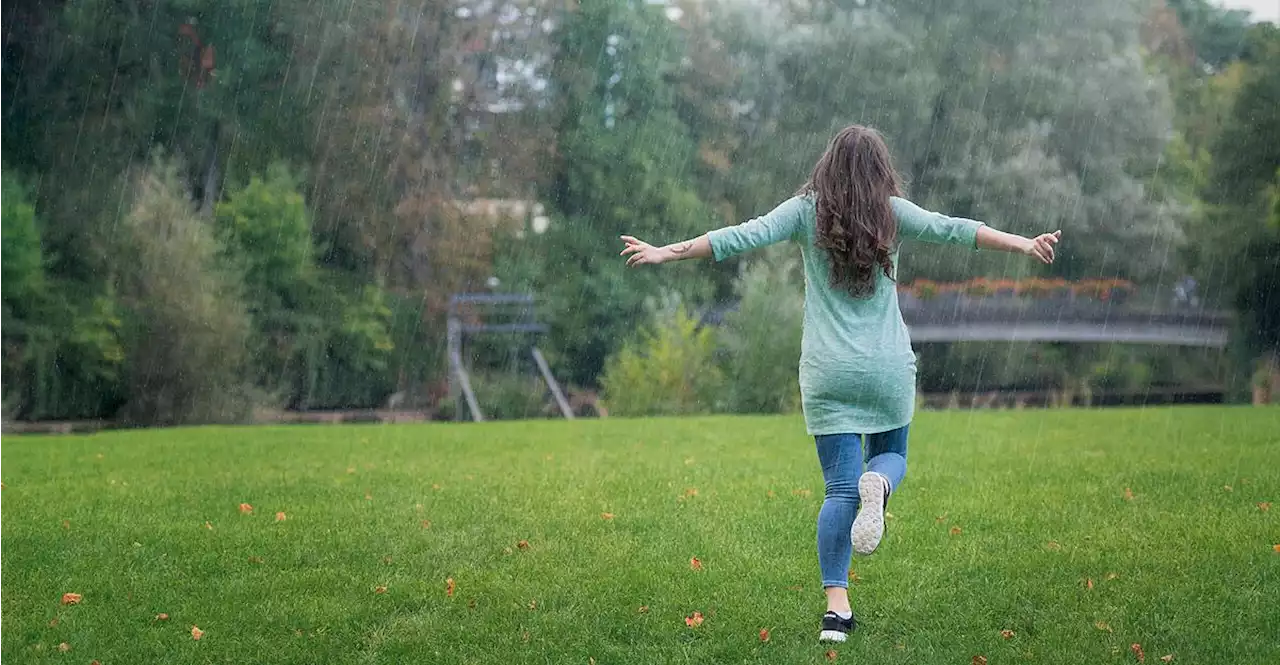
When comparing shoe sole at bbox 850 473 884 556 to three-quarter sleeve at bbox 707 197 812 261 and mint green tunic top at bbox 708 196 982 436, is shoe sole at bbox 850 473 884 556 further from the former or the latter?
three-quarter sleeve at bbox 707 197 812 261

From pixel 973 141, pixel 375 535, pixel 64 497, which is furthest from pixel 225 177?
pixel 375 535

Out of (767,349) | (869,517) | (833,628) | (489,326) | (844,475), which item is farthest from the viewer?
(489,326)

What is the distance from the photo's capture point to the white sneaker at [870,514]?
4.46 metres

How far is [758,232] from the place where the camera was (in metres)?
4.60

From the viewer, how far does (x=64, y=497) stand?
9.61 m

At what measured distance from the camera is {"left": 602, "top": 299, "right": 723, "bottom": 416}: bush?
27.4m

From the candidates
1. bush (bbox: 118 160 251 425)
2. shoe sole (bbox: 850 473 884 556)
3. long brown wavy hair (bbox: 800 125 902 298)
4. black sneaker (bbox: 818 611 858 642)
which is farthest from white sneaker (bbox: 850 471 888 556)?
bush (bbox: 118 160 251 425)

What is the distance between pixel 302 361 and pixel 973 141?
58.7 ft

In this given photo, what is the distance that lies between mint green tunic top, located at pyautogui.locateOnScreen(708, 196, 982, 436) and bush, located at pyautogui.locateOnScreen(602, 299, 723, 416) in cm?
2247

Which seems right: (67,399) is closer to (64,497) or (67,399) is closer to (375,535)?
(64,497)

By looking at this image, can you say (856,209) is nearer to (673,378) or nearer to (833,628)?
(833,628)

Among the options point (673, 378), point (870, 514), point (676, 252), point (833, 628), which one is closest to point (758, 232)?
point (676, 252)

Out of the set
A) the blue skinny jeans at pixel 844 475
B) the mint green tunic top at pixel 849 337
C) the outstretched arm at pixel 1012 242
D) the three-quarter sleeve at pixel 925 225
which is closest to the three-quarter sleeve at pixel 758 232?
the mint green tunic top at pixel 849 337

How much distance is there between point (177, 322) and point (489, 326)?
33.2 ft
